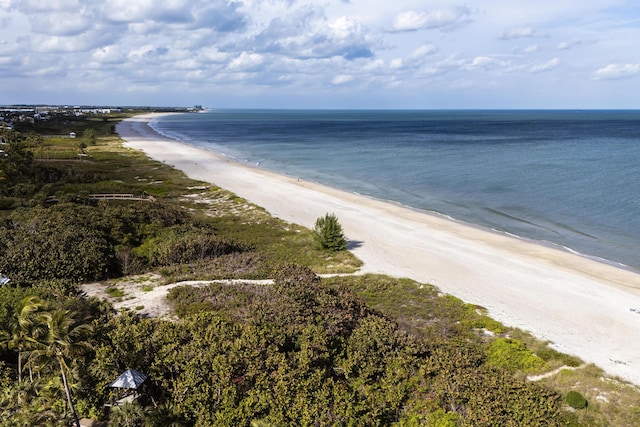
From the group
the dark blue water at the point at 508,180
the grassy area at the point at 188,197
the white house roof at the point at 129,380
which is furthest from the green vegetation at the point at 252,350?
the dark blue water at the point at 508,180

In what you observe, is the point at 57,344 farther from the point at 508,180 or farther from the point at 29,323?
the point at 508,180

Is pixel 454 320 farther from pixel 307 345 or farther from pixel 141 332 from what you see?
pixel 141 332

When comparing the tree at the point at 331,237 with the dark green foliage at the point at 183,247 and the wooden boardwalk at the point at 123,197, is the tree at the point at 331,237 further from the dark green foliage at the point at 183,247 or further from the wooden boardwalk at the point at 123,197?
the wooden boardwalk at the point at 123,197

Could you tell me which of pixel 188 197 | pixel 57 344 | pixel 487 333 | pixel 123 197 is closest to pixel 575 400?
pixel 487 333

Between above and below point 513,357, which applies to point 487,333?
below

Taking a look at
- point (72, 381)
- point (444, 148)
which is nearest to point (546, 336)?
point (72, 381)
